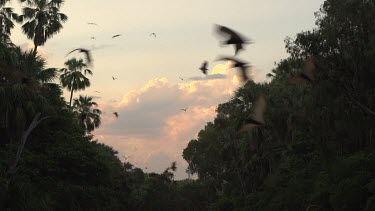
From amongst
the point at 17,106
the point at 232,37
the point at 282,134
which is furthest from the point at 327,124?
the point at 232,37

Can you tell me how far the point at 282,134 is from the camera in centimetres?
4119

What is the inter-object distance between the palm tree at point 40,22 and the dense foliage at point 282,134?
93 millimetres

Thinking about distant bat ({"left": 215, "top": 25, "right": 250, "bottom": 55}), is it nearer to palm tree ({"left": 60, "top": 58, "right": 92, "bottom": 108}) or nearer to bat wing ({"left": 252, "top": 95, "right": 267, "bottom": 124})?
bat wing ({"left": 252, "top": 95, "right": 267, "bottom": 124})

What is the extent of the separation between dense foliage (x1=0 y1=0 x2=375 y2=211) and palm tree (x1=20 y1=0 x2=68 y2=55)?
3.7 inches

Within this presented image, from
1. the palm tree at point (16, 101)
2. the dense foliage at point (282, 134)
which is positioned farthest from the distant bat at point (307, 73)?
the palm tree at point (16, 101)

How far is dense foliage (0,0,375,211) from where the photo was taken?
25434 mm

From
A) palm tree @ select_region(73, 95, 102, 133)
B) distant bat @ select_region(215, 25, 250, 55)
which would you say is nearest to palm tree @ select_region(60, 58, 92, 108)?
palm tree @ select_region(73, 95, 102, 133)

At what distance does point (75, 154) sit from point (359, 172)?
58.5 ft

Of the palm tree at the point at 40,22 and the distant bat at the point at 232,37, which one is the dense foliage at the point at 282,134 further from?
the distant bat at the point at 232,37

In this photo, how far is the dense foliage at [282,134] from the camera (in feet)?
83.4

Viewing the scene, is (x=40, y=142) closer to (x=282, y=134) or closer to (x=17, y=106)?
(x=17, y=106)

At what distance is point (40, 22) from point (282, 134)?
21.1m

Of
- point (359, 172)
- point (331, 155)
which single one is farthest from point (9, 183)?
point (331, 155)

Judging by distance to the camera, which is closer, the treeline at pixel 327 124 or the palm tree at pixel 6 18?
the treeline at pixel 327 124
